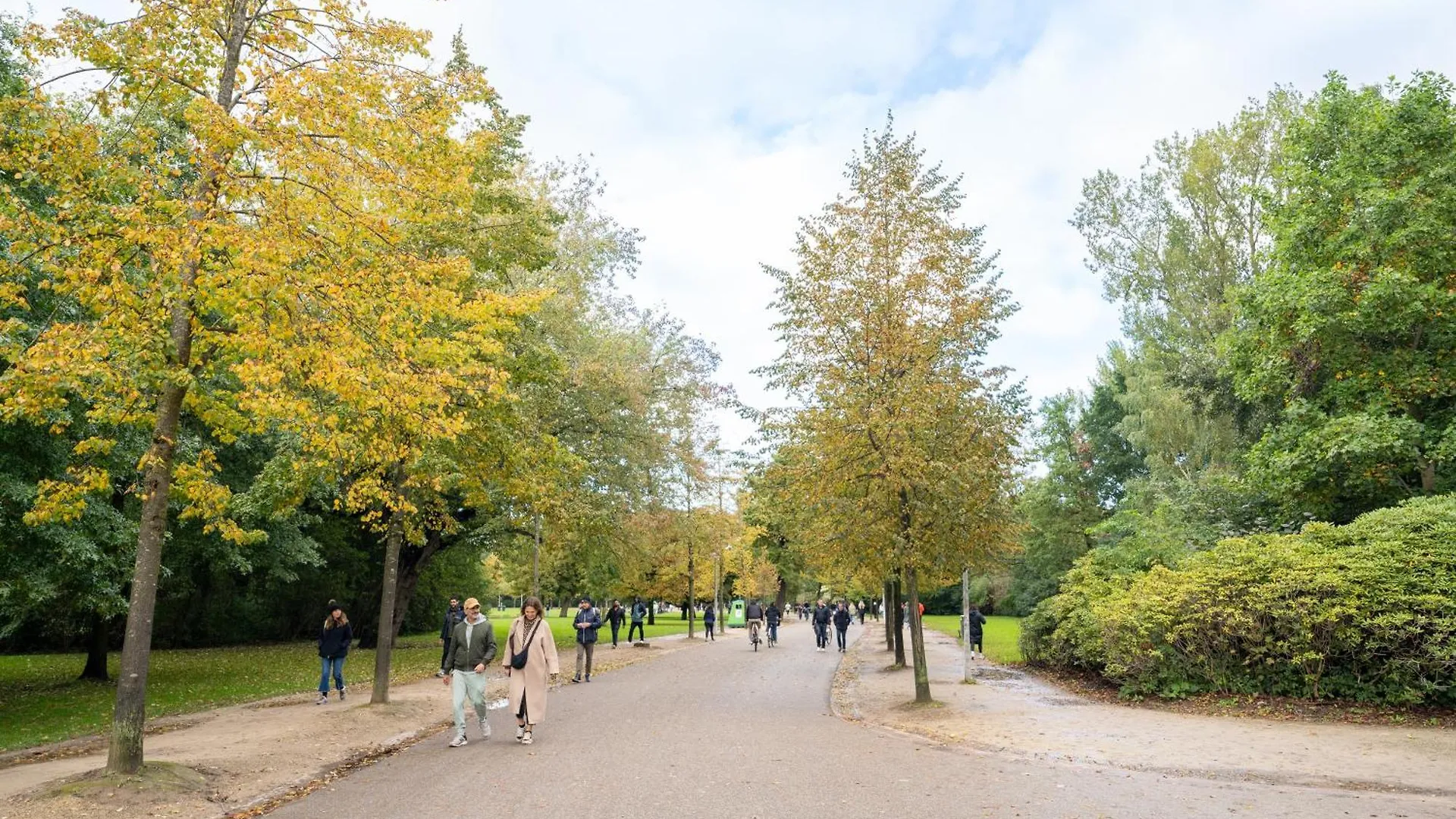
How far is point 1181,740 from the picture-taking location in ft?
34.0

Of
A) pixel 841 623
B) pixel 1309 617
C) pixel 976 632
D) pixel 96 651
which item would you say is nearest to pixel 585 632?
pixel 96 651

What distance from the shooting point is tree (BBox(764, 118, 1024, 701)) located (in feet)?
46.0

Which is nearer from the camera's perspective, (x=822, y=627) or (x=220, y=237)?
(x=220, y=237)

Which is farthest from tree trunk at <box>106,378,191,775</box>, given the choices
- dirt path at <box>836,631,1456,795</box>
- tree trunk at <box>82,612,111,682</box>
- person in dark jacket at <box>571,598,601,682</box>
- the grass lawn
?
tree trunk at <box>82,612,111,682</box>

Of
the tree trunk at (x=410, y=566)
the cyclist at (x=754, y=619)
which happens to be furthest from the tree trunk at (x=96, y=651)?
the cyclist at (x=754, y=619)

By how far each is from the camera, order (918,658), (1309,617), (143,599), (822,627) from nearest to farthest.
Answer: (143,599) < (1309,617) < (918,658) < (822,627)

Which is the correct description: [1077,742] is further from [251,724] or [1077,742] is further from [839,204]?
[251,724]

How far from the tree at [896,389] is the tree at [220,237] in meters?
7.40

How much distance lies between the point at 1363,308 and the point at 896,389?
1037 cm

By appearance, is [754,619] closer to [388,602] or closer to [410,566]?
[410,566]

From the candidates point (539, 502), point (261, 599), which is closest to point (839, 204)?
point (539, 502)

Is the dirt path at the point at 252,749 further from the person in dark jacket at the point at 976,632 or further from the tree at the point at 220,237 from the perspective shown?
the person in dark jacket at the point at 976,632

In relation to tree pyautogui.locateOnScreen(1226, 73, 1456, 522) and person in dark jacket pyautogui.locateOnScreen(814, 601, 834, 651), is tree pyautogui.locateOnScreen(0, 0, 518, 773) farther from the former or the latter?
person in dark jacket pyautogui.locateOnScreen(814, 601, 834, 651)

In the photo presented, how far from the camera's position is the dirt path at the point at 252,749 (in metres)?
7.13
